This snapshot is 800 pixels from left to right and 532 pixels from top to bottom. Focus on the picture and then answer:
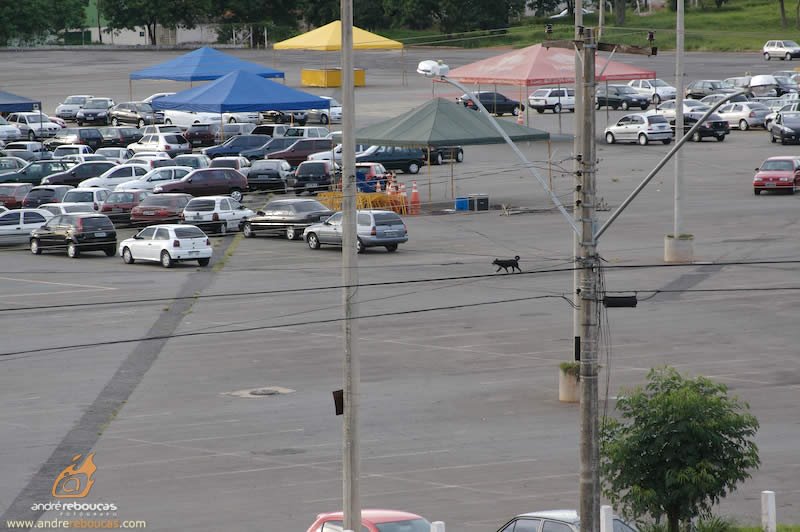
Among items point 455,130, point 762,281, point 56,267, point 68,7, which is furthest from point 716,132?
point 68,7

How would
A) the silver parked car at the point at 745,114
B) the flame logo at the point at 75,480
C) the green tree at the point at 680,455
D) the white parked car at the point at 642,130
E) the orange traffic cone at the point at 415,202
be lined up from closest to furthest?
the green tree at the point at 680,455, the flame logo at the point at 75,480, the orange traffic cone at the point at 415,202, the white parked car at the point at 642,130, the silver parked car at the point at 745,114

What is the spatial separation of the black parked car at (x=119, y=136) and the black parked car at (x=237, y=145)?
6928 mm

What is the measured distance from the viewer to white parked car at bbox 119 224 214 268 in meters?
40.7

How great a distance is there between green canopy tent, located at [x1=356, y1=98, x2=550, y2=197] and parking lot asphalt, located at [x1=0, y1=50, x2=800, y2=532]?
3171 mm

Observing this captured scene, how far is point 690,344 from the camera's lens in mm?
29391

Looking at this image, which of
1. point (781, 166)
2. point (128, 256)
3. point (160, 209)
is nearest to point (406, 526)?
point (128, 256)

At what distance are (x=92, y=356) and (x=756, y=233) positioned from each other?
74.5ft

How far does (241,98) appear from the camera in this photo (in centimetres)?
5669

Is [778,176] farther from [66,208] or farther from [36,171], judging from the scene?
[36,171]

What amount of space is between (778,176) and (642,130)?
631 inches

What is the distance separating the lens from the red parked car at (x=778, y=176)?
51.9 metres

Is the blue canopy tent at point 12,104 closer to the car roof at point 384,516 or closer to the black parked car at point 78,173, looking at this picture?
the black parked car at point 78,173

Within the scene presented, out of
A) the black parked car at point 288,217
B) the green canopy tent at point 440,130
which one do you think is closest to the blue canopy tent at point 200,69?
the green canopy tent at point 440,130

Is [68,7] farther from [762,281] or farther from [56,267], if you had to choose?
[762,281]
